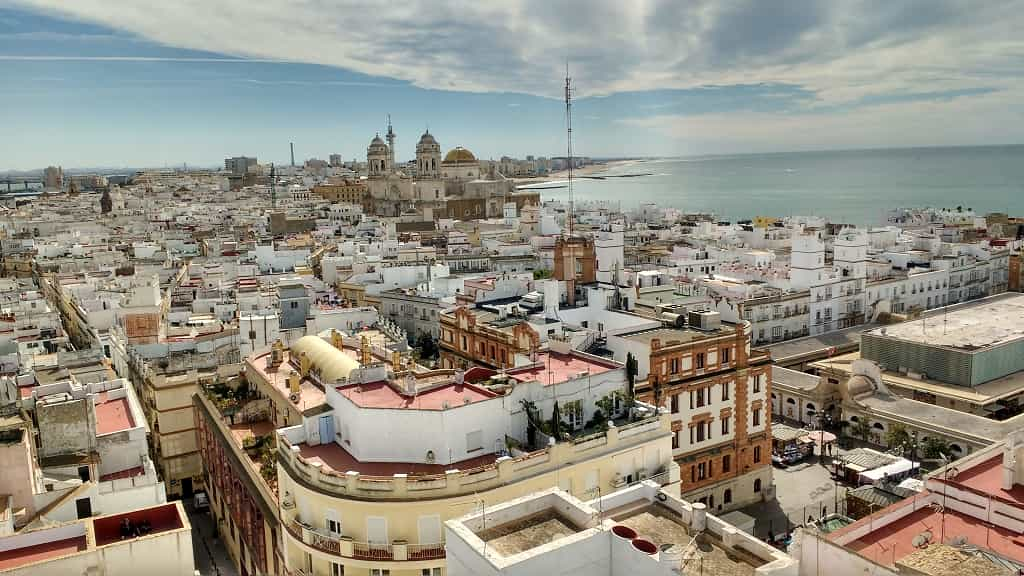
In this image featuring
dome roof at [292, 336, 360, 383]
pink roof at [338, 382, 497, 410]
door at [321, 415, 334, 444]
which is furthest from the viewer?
dome roof at [292, 336, 360, 383]

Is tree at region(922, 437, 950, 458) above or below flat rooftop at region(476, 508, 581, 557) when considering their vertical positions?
below

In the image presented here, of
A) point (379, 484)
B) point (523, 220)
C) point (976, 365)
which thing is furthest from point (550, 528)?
point (523, 220)

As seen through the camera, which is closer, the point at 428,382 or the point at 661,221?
the point at 428,382

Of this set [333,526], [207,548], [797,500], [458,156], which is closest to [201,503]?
[207,548]

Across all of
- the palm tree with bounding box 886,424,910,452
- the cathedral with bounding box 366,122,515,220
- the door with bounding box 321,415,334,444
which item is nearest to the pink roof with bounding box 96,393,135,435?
the door with bounding box 321,415,334,444

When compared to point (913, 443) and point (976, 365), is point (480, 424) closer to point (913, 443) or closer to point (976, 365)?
point (913, 443)

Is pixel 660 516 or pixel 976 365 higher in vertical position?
pixel 660 516

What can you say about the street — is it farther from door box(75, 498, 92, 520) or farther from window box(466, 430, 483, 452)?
window box(466, 430, 483, 452)
